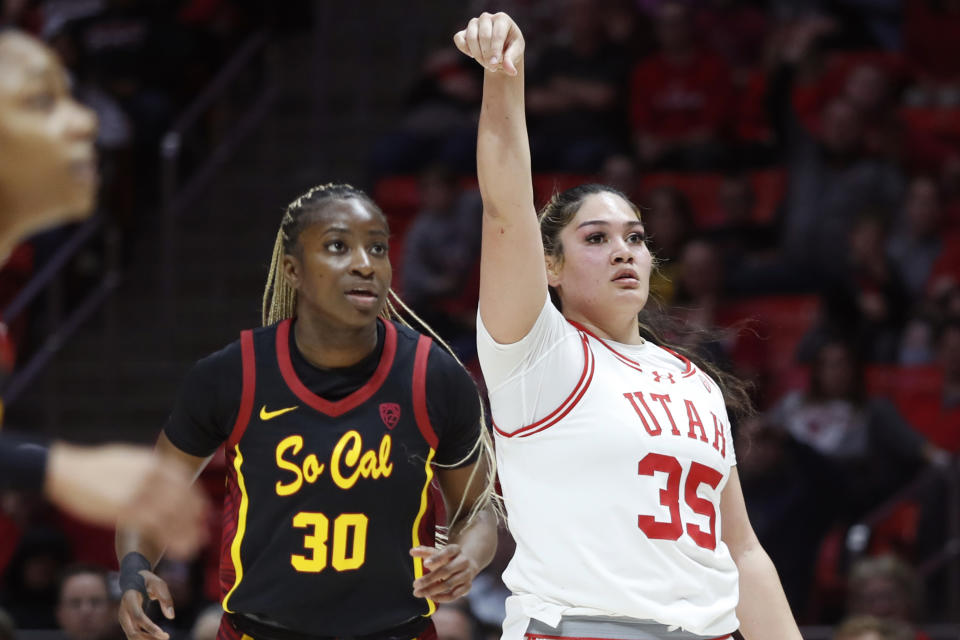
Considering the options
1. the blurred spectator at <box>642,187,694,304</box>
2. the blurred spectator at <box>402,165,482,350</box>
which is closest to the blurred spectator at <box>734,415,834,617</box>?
the blurred spectator at <box>642,187,694,304</box>

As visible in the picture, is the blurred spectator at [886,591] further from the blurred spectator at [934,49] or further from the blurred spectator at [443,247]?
the blurred spectator at [934,49]

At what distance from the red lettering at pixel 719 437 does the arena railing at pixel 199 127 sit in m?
6.62

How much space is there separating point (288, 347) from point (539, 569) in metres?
0.91

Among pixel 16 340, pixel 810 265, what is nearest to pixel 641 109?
pixel 810 265

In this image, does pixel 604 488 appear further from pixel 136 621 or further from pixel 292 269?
pixel 136 621

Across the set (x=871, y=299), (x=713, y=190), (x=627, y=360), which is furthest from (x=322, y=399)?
(x=713, y=190)

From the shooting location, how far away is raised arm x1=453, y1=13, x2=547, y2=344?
3.61 m

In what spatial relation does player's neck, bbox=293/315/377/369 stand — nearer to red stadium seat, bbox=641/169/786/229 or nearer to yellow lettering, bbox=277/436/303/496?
yellow lettering, bbox=277/436/303/496

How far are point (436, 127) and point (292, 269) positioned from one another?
6.24 metres

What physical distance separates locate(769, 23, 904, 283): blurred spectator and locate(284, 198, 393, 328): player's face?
17.0ft

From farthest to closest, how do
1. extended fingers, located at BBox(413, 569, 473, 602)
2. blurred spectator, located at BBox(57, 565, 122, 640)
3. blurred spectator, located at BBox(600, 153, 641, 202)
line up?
blurred spectator, located at BBox(600, 153, 641, 202) < blurred spectator, located at BBox(57, 565, 122, 640) < extended fingers, located at BBox(413, 569, 473, 602)

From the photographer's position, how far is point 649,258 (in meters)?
3.99

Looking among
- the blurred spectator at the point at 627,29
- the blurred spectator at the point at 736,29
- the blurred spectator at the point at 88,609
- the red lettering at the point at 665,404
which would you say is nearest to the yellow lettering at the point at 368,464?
the red lettering at the point at 665,404

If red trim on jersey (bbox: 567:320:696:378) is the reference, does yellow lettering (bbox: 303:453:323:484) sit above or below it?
below
